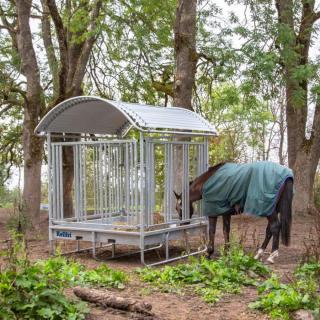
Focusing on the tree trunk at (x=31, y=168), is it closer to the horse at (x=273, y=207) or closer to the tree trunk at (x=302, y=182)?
the horse at (x=273, y=207)

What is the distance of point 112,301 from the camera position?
534 centimetres

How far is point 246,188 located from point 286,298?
10.5 ft

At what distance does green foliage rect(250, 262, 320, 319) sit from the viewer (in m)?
5.27

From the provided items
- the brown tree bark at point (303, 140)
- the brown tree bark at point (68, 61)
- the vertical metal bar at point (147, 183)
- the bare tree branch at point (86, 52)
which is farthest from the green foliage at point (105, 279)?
the brown tree bark at point (303, 140)

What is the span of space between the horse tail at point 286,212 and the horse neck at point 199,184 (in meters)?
1.25

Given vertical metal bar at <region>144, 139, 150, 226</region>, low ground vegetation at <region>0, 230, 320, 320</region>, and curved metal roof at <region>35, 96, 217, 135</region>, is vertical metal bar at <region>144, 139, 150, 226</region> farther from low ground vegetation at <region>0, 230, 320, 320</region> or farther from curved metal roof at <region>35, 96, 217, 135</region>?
low ground vegetation at <region>0, 230, 320, 320</region>

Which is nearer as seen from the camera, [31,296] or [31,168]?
[31,296]

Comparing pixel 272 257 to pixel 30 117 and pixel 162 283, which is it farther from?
pixel 30 117

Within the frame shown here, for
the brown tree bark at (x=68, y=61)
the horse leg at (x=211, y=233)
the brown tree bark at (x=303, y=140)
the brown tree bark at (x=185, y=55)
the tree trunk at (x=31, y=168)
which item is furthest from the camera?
the brown tree bark at (x=303, y=140)

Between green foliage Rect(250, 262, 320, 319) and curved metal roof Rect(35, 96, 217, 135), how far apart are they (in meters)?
3.11

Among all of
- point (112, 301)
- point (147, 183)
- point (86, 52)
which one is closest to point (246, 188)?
point (147, 183)

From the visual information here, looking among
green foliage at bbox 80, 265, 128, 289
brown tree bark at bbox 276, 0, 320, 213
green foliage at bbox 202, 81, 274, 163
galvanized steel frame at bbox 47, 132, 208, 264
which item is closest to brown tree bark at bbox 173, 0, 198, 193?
galvanized steel frame at bbox 47, 132, 208, 264

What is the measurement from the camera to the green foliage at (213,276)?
20.8 ft

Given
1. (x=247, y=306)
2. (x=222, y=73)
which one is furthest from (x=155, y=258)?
(x=222, y=73)
